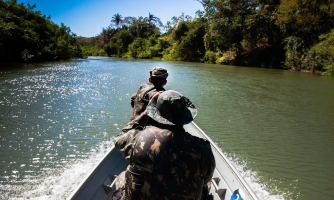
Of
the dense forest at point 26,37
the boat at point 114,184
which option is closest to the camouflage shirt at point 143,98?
the boat at point 114,184

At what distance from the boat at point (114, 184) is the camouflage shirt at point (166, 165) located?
2.95 ft

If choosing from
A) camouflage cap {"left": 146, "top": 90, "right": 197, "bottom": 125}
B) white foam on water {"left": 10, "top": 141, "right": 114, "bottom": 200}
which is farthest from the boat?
camouflage cap {"left": 146, "top": 90, "right": 197, "bottom": 125}

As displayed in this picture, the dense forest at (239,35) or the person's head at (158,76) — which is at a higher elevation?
the dense forest at (239,35)

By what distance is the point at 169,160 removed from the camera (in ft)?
4.84

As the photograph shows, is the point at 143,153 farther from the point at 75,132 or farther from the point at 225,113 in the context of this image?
the point at 225,113

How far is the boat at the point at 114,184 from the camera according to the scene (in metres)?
2.25

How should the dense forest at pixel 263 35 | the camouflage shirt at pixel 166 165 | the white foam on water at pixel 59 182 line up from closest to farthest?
1. the camouflage shirt at pixel 166 165
2. the white foam on water at pixel 59 182
3. the dense forest at pixel 263 35

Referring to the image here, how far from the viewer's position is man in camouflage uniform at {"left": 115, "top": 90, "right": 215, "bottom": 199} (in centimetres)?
148

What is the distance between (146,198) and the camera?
152 centimetres

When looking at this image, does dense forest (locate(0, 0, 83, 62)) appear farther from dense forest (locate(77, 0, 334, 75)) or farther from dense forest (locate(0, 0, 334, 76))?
dense forest (locate(77, 0, 334, 75))

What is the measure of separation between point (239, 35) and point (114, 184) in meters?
29.6

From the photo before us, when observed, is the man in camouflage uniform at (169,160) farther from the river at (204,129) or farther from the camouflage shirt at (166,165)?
the river at (204,129)

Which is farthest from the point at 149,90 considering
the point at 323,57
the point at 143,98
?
the point at 323,57

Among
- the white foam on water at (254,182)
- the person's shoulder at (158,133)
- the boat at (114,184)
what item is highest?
the person's shoulder at (158,133)
